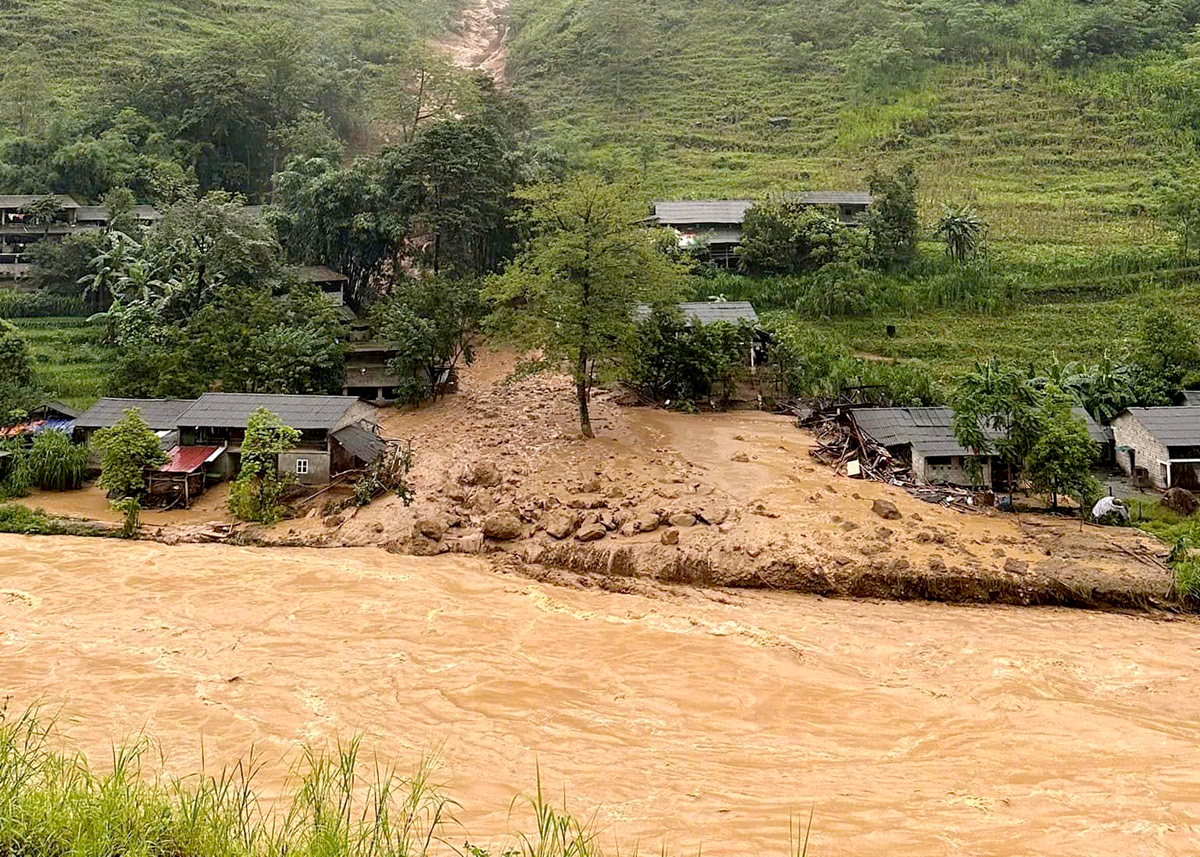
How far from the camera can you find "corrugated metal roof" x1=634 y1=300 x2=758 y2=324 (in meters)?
30.3

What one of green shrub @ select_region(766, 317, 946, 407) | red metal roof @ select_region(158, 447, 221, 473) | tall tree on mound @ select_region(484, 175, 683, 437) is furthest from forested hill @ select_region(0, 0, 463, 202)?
green shrub @ select_region(766, 317, 946, 407)

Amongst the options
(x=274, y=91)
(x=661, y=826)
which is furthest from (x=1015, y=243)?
(x=274, y=91)

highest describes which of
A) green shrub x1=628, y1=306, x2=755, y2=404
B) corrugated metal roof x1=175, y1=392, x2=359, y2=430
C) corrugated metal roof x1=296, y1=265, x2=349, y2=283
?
corrugated metal roof x1=296, y1=265, x2=349, y2=283

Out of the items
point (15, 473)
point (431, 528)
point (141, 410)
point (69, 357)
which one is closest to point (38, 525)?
point (15, 473)

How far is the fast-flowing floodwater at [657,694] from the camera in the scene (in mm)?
8625

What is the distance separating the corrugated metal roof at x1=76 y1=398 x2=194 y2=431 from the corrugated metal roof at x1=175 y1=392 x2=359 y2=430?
0.92 meters

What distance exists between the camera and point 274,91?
48.4 metres

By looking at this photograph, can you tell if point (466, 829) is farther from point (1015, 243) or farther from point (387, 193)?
point (1015, 243)

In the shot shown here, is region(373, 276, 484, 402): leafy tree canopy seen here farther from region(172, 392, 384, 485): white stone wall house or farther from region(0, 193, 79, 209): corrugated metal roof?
region(0, 193, 79, 209): corrugated metal roof

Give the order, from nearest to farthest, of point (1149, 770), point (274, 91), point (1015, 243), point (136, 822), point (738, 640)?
1. point (136, 822)
2. point (1149, 770)
3. point (738, 640)
4. point (1015, 243)
5. point (274, 91)

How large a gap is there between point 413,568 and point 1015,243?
119ft

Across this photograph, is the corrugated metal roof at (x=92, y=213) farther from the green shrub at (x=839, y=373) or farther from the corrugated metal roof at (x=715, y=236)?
the green shrub at (x=839, y=373)

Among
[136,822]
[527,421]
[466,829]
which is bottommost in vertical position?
[466,829]

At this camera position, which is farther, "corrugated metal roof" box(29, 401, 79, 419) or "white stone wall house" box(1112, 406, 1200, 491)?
"corrugated metal roof" box(29, 401, 79, 419)
